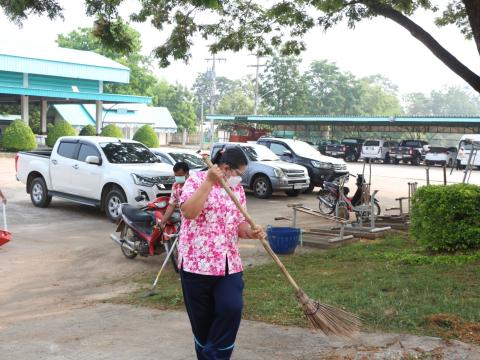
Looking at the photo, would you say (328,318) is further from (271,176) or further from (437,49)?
(271,176)

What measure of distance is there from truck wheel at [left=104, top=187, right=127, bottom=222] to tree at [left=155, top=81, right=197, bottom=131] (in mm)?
58678

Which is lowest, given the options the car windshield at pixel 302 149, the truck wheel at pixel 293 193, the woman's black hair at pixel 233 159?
the truck wheel at pixel 293 193

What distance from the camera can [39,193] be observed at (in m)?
14.1

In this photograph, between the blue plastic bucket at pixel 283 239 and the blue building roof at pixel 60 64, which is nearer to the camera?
the blue plastic bucket at pixel 283 239

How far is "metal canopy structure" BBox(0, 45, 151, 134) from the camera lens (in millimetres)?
35562

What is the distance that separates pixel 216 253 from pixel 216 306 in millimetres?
336

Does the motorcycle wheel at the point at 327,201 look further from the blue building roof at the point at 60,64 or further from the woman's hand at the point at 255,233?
the blue building roof at the point at 60,64

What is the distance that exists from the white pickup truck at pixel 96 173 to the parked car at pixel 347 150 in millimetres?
31690

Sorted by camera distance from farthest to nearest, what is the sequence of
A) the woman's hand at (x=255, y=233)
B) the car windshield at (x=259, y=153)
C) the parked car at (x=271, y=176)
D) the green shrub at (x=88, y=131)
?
1. the green shrub at (x=88, y=131)
2. the car windshield at (x=259, y=153)
3. the parked car at (x=271, y=176)
4. the woman's hand at (x=255, y=233)

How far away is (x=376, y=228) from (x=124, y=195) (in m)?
5.06

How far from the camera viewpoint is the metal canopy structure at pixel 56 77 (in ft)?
117

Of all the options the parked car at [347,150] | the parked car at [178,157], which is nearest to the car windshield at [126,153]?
the parked car at [178,157]

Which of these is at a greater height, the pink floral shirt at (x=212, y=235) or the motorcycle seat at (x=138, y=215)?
the pink floral shirt at (x=212, y=235)

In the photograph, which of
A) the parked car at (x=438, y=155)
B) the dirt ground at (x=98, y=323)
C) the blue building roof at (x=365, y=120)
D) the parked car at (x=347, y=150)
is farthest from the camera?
the parked car at (x=347, y=150)
